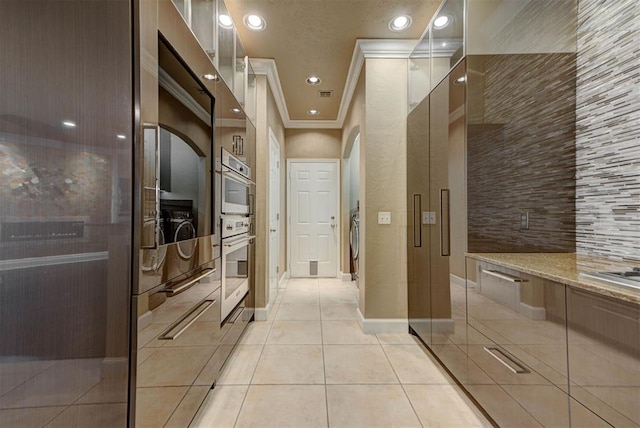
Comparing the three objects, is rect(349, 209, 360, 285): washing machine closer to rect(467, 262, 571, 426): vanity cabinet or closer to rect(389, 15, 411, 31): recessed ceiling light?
rect(389, 15, 411, 31): recessed ceiling light

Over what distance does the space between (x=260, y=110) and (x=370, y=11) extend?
140cm

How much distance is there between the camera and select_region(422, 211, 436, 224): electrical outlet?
2123 millimetres

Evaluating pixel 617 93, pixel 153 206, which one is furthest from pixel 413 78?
pixel 153 206

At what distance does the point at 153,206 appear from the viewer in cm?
104

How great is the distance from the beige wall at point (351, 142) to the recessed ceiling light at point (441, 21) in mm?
741

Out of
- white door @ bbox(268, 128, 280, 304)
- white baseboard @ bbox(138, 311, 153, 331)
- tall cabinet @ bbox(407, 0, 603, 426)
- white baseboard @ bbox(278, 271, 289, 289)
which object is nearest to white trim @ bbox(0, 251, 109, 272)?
white baseboard @ bbox(138, 311, 153, 331)

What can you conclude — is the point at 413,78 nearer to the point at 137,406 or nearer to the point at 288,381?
the point at 288,381

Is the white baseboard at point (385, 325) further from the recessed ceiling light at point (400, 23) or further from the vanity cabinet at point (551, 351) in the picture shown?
the recessed ceiling light at point (400, 23)

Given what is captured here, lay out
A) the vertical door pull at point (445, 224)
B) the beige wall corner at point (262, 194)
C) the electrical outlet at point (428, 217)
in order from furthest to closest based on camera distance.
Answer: the beige wall corner at point (262, 194), the electrical outlet at point (428, 217), the vertical door pull at point (445, 224)

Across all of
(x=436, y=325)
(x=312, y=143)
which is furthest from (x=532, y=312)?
(x=312, y=143)

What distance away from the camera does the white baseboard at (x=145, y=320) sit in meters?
0.99

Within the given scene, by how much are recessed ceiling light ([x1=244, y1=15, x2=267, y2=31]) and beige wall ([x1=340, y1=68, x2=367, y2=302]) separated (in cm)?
100

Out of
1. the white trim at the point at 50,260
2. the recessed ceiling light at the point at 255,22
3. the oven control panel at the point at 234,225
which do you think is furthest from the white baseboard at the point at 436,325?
Answer: the recessed ceiling light at the point at 255,22

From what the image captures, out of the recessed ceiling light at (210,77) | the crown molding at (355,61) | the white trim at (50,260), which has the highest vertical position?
the crown molding at (355,61)
